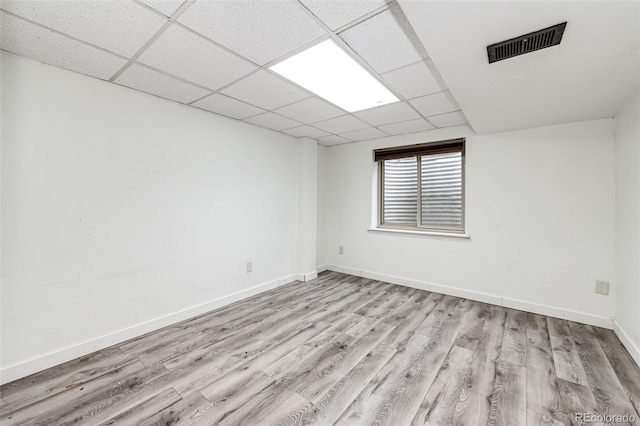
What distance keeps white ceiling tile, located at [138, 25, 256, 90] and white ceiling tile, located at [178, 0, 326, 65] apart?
0.12 m

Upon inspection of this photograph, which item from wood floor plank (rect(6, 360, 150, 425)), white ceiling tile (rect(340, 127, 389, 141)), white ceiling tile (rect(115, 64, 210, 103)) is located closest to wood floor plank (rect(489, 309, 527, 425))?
wood floor plank (rect(6, 360, 150, 425))

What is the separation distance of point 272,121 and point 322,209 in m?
2.05

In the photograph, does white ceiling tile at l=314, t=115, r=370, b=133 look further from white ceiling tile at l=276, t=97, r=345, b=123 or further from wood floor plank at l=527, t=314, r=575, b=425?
wood floor plank at l=527, t=314, r=575, b=425

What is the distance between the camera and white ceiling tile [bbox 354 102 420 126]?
2938 mm

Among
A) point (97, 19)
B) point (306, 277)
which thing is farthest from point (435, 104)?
point (306, 277)

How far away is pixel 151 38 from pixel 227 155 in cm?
162

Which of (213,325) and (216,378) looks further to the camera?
(213,325)

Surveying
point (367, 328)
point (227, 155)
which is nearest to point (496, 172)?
point (367, 328)

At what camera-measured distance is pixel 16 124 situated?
193 centimetres

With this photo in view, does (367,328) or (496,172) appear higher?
(496,172)

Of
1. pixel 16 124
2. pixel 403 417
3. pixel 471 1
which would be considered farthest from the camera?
pixel 16 124

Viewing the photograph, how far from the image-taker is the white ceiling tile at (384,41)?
157cm

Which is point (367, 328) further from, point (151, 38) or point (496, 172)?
point (151, 38)

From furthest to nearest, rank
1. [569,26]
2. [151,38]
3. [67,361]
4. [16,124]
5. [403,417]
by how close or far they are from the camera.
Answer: [67,361] < [16,124] < [151,38] < [403,417] < [569,26]
